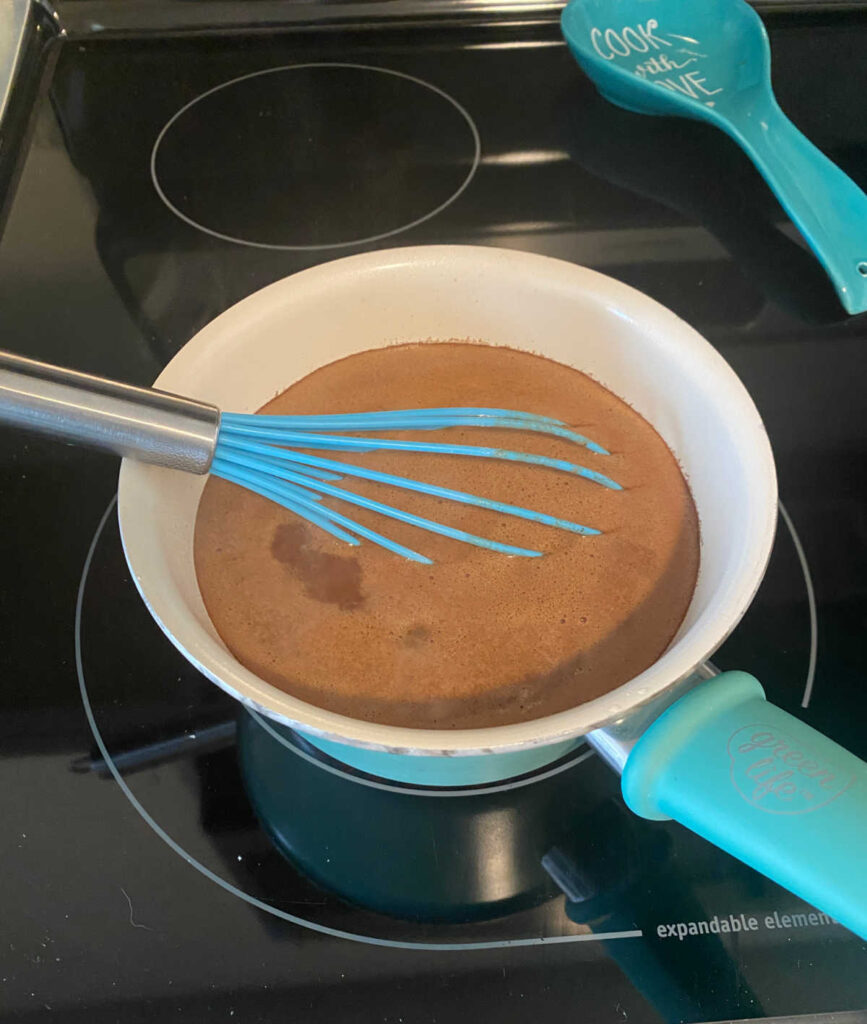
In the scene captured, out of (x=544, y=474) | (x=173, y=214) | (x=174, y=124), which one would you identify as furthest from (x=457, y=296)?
(x=174, y=124)

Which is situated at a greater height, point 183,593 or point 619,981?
point 183,593

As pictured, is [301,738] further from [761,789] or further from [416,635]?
[761,789]

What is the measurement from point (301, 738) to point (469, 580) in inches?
6.5

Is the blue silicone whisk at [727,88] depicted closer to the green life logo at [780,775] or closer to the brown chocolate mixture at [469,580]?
the brown chocolate mixture at [469,580]

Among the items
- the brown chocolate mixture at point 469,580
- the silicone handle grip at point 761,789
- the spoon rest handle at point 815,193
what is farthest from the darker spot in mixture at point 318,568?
the spoon rest handle at point 815,193

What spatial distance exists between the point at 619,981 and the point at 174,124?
0.94m

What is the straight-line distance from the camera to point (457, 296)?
2.44 feet

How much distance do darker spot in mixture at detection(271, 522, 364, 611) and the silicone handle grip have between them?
236 mm

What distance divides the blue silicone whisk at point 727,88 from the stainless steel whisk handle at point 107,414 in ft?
2.05

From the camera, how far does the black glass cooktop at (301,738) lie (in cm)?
56

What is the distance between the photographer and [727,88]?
0.99 metres

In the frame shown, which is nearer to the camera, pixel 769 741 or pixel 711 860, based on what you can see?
pixel 769 741

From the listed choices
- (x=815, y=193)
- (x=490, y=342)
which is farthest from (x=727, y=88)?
(x=490, y=342)

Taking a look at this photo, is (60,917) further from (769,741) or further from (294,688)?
(769,741)
